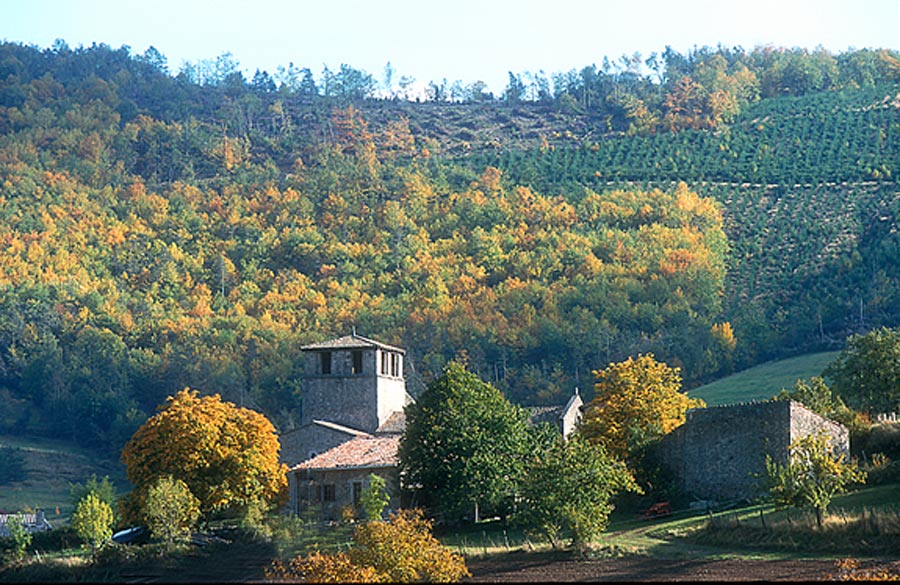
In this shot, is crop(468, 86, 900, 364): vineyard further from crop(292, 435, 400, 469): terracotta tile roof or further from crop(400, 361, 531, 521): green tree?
crop(400, 361, 531, 521): green tree

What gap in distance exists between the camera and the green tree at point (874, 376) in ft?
207

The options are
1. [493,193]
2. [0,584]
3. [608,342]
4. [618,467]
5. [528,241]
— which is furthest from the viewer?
[493,193]

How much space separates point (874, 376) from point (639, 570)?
2701cm

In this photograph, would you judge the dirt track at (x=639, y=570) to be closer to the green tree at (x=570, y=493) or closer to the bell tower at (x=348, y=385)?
the green tree at (x=570, y=493)

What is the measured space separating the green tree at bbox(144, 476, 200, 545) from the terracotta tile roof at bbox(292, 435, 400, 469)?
7149mm

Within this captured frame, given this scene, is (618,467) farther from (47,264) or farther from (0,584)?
(47,264)

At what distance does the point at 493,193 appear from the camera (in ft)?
565

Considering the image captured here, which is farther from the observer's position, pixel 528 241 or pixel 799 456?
pixel 528 241

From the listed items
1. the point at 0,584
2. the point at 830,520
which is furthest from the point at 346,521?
the point at 830,520

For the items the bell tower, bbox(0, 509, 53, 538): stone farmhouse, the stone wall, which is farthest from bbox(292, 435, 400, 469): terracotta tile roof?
bbox(0, 509, 53, 538): stone farmhouse

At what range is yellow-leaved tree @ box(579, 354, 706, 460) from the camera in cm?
5788

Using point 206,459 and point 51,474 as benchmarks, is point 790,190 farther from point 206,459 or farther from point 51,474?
point 206,459

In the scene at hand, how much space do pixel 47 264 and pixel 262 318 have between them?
110 ft

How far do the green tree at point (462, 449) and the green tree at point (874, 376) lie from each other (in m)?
16.6
